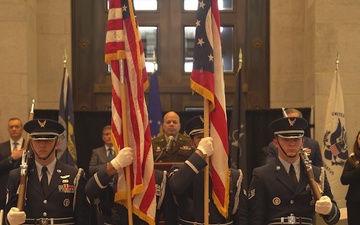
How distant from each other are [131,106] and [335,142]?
4733 mm

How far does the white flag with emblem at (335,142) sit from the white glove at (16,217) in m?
5.43

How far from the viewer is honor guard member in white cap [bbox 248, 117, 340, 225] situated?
6129 millimetres

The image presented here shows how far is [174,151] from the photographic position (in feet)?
29.5

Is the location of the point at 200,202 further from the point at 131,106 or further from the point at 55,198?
the point at 55,198

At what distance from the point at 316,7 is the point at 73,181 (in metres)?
5.91

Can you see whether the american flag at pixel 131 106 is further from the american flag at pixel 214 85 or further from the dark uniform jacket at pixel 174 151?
the dark uniform jacket at pixel 174 151

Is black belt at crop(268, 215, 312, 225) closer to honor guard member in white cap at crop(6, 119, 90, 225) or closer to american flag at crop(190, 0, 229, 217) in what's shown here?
american flag at crop(190, 0, 229, 217)

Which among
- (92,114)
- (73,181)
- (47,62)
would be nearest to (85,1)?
(47,62)

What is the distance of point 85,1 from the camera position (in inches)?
479

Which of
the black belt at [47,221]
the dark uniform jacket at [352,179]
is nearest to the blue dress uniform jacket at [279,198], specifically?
the black belt at [47,221]

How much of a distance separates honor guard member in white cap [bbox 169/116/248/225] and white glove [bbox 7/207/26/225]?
116 centimetres

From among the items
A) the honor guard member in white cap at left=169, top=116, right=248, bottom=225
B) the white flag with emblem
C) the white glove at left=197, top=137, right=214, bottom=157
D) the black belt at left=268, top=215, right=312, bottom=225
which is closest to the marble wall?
the white flag with emblem

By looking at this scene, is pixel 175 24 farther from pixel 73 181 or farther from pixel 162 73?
pixel 73 181

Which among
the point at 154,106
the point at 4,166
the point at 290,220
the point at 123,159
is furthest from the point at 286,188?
the point at 154,106
